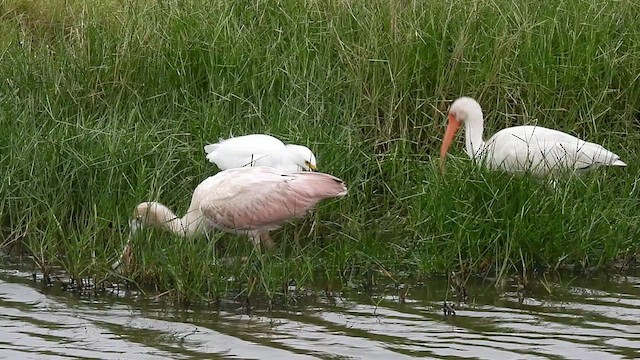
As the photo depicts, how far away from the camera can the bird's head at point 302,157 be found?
7.81 m

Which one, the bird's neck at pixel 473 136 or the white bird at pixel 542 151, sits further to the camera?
the bird's neck at pixel 473 136

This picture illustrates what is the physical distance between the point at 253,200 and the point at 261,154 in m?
0.45

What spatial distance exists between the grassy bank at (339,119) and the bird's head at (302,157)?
24 cm

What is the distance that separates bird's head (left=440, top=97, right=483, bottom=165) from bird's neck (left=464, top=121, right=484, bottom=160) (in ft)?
0.09

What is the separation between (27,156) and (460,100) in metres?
2.64

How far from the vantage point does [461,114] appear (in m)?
8.44

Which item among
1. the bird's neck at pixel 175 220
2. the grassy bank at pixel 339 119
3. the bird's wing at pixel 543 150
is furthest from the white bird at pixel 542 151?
the bird's neck at pixel 175 220

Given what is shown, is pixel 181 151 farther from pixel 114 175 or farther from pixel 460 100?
pixel 460 100

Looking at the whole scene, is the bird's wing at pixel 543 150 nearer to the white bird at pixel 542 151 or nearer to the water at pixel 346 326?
the white bird at pixel 542 151

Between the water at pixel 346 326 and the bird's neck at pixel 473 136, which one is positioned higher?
the bird's neck at pixel 473 136

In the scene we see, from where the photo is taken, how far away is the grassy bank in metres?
7.27

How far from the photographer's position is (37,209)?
7703 millimetres

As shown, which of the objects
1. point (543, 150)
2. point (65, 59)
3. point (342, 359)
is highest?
point (65, 59)

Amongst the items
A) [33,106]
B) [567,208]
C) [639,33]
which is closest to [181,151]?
[33,106]
